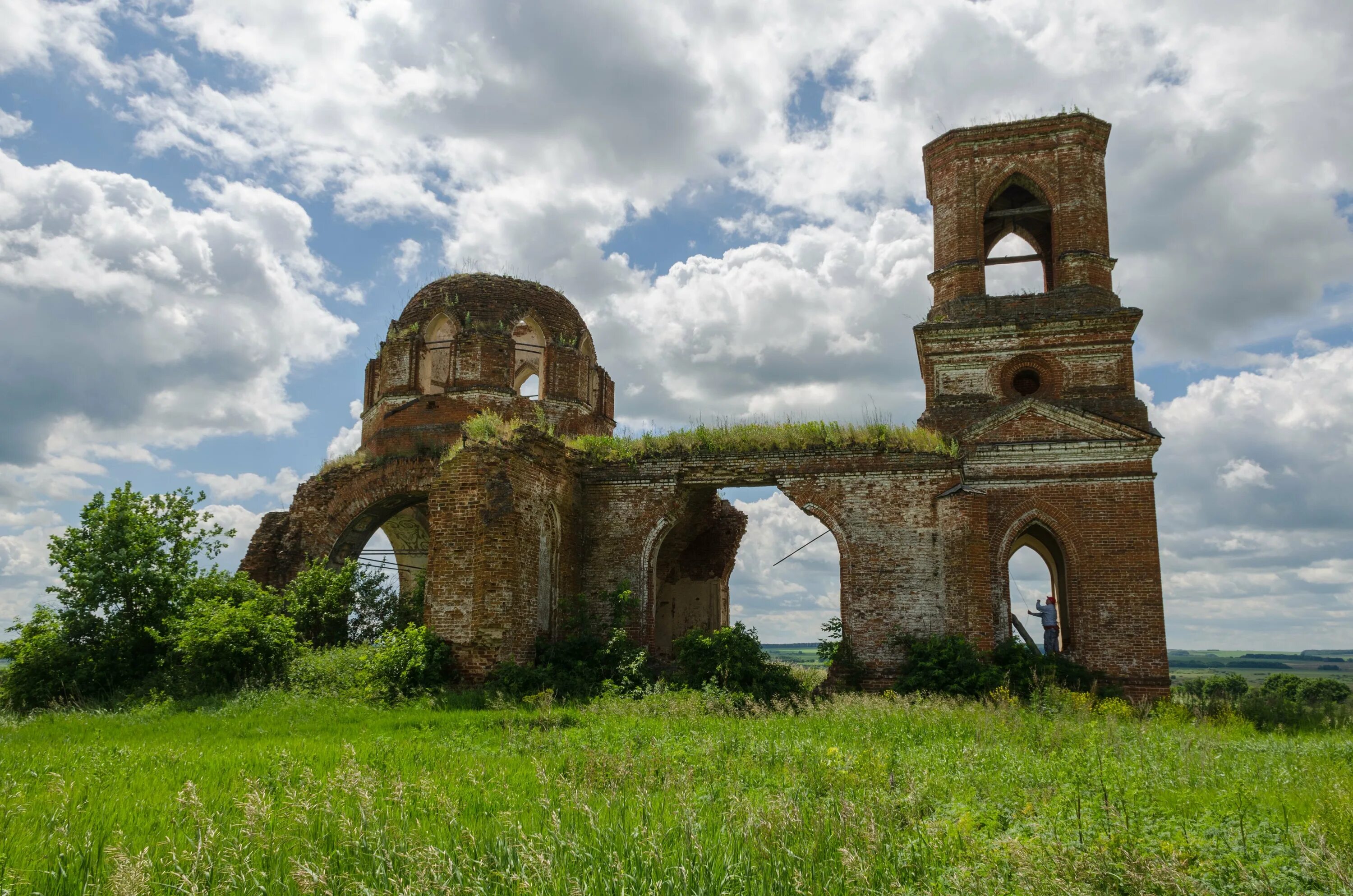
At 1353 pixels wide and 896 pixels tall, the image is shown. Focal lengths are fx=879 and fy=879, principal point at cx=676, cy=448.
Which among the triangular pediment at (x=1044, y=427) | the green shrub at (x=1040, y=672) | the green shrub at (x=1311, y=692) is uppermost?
the triangular pediment at (x=1044, y=427)

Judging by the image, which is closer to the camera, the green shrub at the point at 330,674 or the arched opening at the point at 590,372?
the green shrub at the point at 330,674

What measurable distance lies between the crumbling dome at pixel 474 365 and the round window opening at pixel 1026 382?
967 cm

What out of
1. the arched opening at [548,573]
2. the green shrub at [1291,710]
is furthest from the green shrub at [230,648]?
the green shrub at [1291,710]

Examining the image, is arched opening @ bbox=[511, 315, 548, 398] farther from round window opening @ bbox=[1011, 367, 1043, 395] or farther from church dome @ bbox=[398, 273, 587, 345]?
round window opening @ bbox=[1011, 367, 1043, 395]

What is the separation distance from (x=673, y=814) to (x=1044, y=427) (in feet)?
45.1

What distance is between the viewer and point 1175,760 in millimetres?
7160

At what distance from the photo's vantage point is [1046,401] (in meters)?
16.8

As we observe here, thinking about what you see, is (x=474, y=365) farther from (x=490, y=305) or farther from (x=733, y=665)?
(x=733, y=665)

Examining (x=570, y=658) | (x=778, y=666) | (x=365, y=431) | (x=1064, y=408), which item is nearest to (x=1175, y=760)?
(x=778, y=666)

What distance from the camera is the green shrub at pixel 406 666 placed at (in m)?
12.0

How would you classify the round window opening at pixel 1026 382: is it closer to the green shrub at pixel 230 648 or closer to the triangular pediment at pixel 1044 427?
the triangular pediment at pixel 1044 427

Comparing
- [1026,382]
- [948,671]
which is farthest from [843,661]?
[1026,382]

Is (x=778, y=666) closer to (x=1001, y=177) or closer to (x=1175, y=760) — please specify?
(x=1175, y=760)

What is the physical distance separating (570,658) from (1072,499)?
946 centimetres
